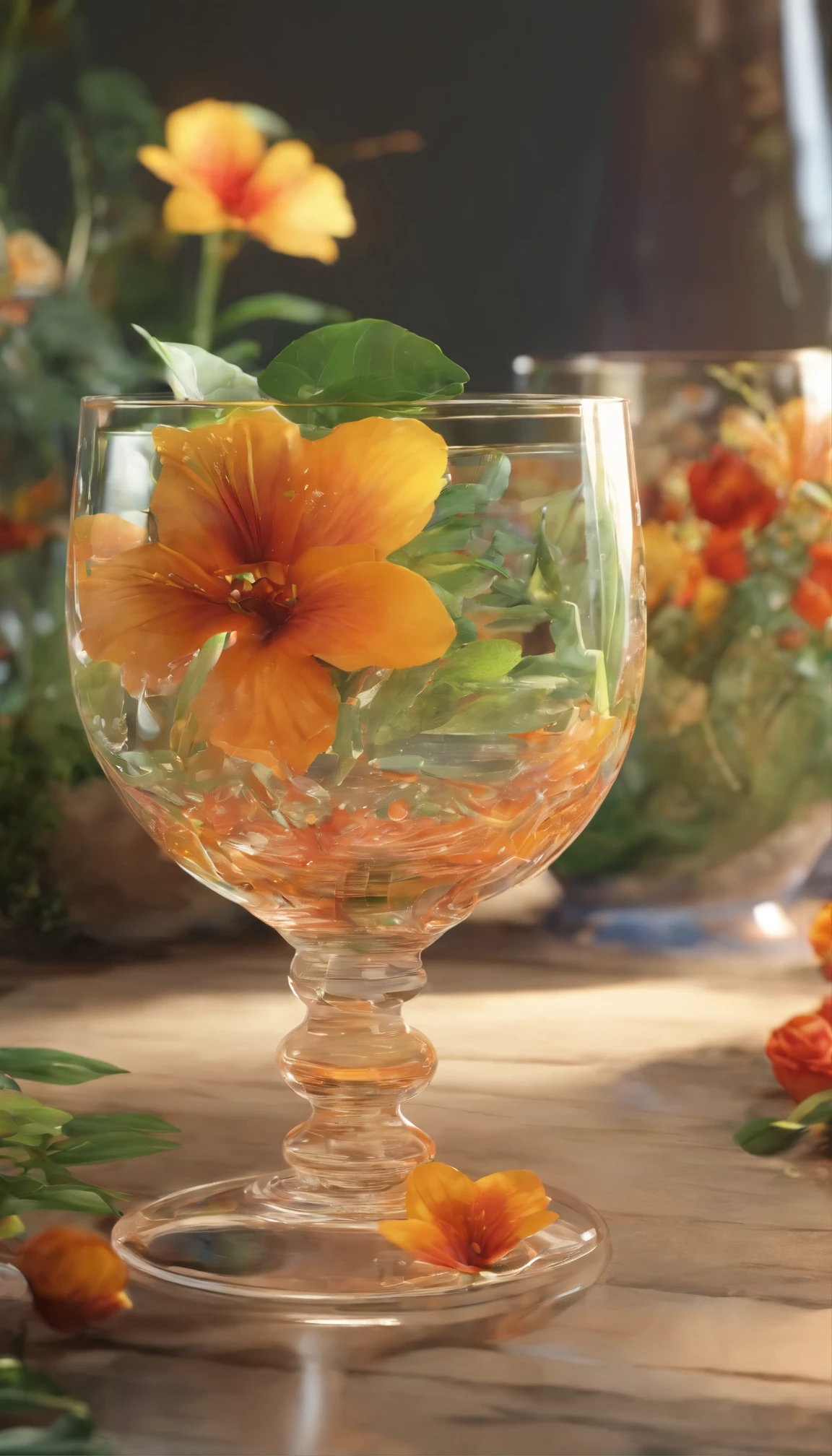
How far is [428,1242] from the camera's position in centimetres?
39

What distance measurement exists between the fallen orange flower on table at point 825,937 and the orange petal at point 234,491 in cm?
30

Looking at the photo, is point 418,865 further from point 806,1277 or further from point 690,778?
point 690,778

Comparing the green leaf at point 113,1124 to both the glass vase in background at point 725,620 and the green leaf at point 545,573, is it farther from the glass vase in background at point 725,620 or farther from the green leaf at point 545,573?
the glass vase in background at point 725,620

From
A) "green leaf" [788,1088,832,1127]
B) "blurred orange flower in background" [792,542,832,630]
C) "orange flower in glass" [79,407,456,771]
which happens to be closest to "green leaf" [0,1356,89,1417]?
"orange flower in glass" [79,407,456,771]

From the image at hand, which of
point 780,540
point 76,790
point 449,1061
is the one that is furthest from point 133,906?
point 780,540

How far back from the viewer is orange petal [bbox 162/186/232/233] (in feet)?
2.25

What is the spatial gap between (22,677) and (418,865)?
35 cm

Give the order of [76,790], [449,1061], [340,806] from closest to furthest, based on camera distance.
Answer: [340,806], [449,1061], [76,790]

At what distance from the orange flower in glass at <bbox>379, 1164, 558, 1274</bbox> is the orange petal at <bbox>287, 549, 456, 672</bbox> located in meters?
0.11

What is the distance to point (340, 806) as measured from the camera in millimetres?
387

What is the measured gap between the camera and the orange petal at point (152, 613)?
1.24 ft

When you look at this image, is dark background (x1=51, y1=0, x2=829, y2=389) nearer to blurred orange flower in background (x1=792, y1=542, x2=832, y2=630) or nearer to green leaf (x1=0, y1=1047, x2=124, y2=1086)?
blurred orange flower in background (x1=792, y1=542, x2=832, y2=630)

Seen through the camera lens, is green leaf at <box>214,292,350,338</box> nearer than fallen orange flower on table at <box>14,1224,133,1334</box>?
No

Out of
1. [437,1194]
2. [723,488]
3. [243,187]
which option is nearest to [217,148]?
[243,187]
